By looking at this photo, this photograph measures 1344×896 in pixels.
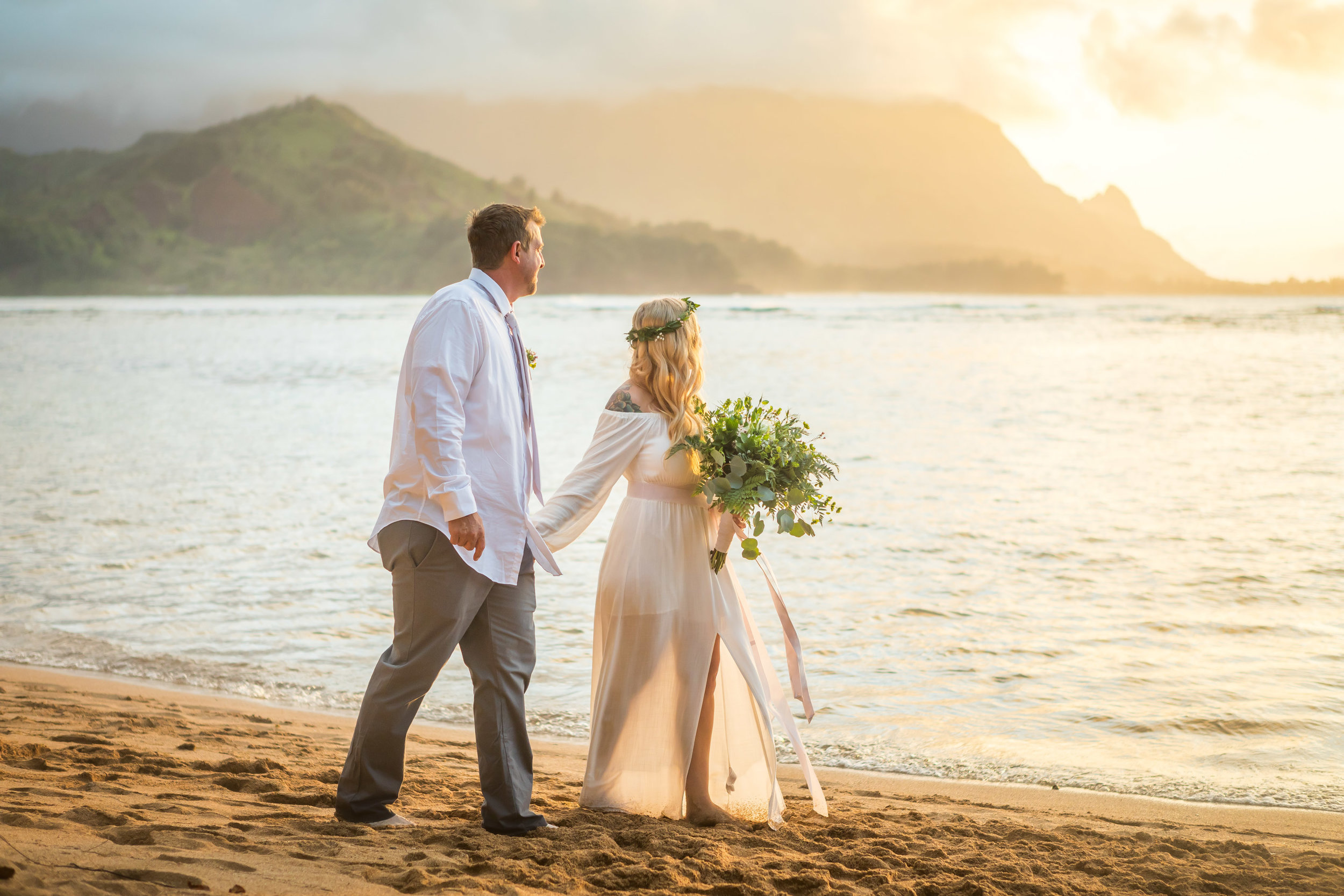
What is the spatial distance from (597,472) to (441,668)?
3.30 ft

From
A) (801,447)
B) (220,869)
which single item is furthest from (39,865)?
(801,447)

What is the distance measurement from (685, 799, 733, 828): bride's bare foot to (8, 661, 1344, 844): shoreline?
1201mm

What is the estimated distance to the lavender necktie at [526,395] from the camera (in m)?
4.07

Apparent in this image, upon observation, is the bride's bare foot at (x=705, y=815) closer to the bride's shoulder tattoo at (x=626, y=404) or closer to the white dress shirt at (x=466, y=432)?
the white dress shirt at (x=466, y=432)

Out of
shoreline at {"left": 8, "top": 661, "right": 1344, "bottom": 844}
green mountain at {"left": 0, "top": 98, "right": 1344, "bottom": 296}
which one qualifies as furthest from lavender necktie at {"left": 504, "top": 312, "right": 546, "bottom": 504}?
green mountain at {"left": 0, "top": 98, "right": 1344, "bottom": 296}

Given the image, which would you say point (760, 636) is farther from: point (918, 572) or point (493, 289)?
point (918, 572)

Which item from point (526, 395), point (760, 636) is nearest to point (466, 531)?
point (526, 395)

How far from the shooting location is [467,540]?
3693 millimetres

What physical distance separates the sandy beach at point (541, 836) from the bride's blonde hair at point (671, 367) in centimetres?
165

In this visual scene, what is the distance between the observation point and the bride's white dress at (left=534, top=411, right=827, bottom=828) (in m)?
4.34

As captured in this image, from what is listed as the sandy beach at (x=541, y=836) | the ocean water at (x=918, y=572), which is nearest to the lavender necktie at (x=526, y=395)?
the sandy beach at (x=541, y=836)

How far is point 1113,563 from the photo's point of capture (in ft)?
36.7

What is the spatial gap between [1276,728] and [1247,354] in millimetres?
48105

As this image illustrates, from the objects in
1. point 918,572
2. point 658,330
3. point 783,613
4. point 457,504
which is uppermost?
point 658,330
